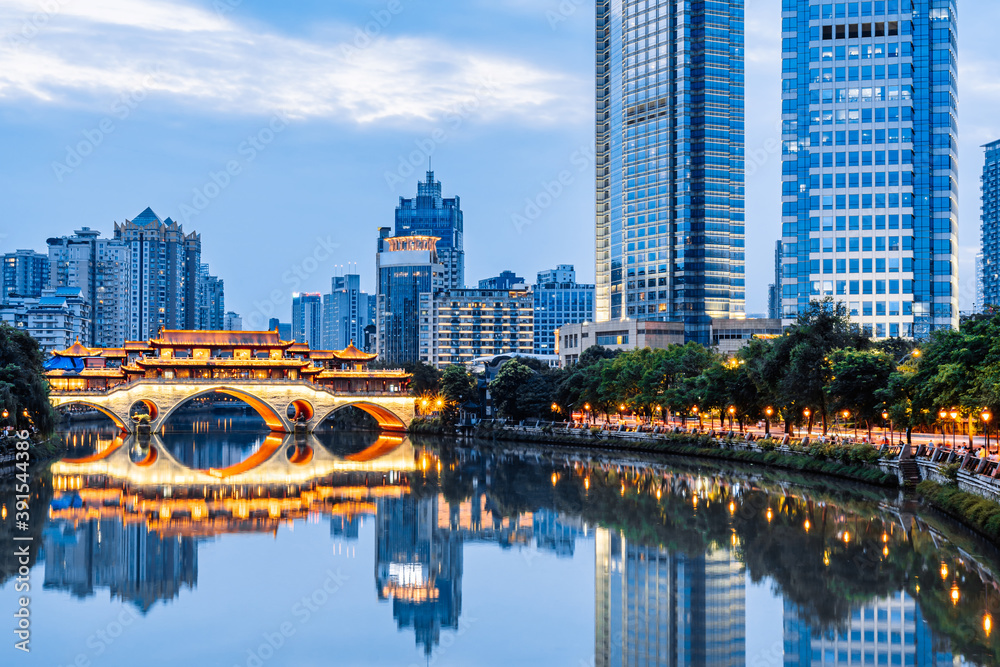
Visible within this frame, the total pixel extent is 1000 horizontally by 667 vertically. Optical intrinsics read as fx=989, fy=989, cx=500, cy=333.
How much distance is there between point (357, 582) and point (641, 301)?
11264cm

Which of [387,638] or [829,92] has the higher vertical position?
[829,92]

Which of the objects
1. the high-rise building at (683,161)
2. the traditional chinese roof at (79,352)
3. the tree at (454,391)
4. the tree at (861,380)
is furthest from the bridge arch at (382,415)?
the tree at (861,380)

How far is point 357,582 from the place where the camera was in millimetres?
29359

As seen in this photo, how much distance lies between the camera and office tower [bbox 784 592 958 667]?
21.6m

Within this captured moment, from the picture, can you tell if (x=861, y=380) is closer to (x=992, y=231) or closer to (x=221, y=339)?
(x=221, y=339)

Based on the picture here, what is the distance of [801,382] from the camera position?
2229 inches

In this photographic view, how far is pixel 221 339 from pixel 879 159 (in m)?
69.0

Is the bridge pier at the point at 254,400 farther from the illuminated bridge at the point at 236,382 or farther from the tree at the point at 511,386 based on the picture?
the tree at the point at 511,386

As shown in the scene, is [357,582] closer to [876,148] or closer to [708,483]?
[708,483]

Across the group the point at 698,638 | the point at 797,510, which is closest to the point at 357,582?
the point at 698,638

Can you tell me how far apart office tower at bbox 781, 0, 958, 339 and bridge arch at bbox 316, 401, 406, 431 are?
45157 mm

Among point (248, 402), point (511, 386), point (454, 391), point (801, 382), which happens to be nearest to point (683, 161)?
point (454, 391)

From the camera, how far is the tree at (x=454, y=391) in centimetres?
9600

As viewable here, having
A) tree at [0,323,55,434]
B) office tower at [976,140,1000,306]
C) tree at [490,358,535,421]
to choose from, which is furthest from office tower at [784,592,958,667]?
office tower at [976,140,1000,306]
